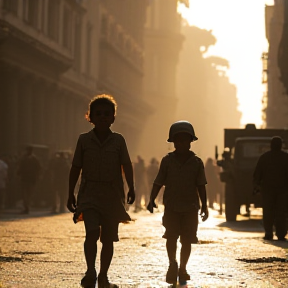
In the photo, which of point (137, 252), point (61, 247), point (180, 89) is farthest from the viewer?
point (180, 89)

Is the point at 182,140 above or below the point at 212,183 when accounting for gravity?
below

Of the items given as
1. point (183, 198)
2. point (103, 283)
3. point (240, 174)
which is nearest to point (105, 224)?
point (103, 283)

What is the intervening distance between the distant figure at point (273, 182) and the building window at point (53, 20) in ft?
105

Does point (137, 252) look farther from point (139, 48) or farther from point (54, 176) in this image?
point (139, 48)

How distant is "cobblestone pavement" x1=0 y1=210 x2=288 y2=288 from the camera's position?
9.89 metres

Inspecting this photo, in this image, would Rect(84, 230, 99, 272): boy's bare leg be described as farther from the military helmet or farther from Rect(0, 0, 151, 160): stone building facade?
Rect(0, 0, 151, 160): stone building facade

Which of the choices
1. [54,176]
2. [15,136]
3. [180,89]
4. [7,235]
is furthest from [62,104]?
[180,89]

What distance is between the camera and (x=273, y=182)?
1623 cm

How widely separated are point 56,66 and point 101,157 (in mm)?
38403

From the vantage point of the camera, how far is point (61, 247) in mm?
14305

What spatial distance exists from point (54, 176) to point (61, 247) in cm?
1438

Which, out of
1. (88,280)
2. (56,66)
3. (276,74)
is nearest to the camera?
(88,280)

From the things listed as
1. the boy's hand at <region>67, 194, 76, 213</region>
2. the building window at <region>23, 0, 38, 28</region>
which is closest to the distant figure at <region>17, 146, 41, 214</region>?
the building window at <region>23, 0, 38, 28</region>

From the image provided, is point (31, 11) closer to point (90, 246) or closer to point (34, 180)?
point (34, 180)
